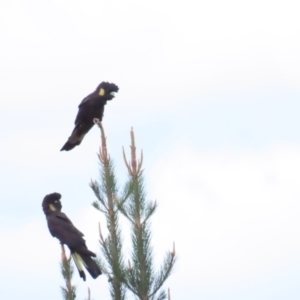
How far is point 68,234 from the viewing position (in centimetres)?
862

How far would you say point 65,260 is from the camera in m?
7.68

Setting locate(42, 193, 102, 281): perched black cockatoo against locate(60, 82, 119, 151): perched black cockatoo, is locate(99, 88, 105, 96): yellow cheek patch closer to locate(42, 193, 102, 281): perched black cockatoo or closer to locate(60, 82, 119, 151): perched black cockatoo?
locate(60, 82, 119, 151): perched black cockatoo

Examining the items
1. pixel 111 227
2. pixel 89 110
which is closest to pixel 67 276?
pixel 111 227

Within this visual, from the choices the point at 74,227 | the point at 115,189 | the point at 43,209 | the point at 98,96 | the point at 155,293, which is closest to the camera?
the point at 155,293

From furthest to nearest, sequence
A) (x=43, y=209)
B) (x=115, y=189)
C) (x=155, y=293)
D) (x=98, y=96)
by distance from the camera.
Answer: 1. (x=98, y=96)
2. (x=43, y=209)
3. (x=115, y=189)
4. (x=155, y=293)

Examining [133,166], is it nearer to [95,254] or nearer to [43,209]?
[95,254]

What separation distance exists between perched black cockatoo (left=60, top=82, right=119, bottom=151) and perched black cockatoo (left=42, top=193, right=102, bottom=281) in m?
1.45

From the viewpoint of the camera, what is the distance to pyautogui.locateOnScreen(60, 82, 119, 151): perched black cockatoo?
37.0 ft

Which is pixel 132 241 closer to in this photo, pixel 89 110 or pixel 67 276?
pixel 67 276

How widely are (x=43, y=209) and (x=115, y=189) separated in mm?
2406

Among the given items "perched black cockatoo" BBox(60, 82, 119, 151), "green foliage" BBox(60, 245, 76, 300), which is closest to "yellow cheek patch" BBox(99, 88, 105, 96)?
"perched black cockatoo" BBox(60, 82, 119, 151)

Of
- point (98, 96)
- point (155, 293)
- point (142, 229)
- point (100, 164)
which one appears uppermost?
point (98, 96)

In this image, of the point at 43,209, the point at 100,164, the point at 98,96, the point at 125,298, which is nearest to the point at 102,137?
the point at 100,164

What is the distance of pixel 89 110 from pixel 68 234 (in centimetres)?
314
